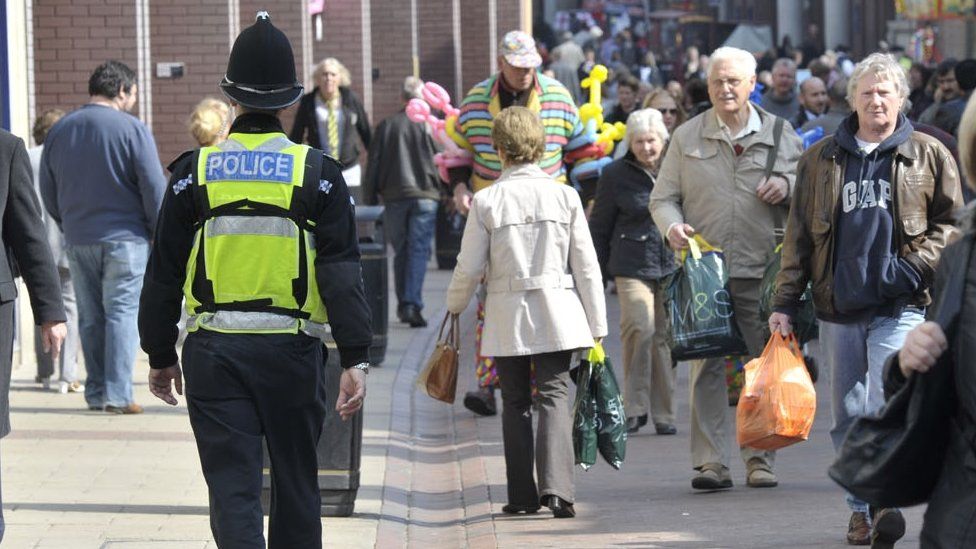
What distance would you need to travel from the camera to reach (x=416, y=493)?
29.2ft

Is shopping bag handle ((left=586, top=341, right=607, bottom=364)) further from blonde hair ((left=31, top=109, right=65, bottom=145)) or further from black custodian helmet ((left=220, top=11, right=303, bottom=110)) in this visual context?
blonde hair ((left=31, top=109, right=65, bottom=145))

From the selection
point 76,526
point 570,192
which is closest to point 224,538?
point 76,526

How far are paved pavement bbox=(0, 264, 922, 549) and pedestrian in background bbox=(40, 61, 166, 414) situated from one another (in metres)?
0.34

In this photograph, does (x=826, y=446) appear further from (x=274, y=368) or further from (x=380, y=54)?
(x=380, y=54)

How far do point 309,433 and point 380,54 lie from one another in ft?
65.5

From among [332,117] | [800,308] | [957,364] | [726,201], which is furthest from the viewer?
[332,117]

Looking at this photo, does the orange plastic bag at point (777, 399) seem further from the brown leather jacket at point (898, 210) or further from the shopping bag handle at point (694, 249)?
the shopping bag handle at point (694, 249)

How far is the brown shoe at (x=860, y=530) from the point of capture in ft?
23.6

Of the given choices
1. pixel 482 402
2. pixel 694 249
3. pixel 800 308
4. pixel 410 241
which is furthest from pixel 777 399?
pixel 410 241

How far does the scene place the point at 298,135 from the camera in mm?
15648

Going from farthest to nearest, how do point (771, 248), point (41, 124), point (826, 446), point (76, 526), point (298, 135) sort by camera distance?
point (298, 135)
point (41, 124)
point (826, 446)
point (771, 248)
point (76, 526)

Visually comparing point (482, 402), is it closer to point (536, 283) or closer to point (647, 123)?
point (647, 123)

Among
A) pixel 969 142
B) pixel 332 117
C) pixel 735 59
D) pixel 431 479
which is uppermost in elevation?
pixel 735 59

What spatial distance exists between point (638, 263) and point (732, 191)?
80.5 inches
